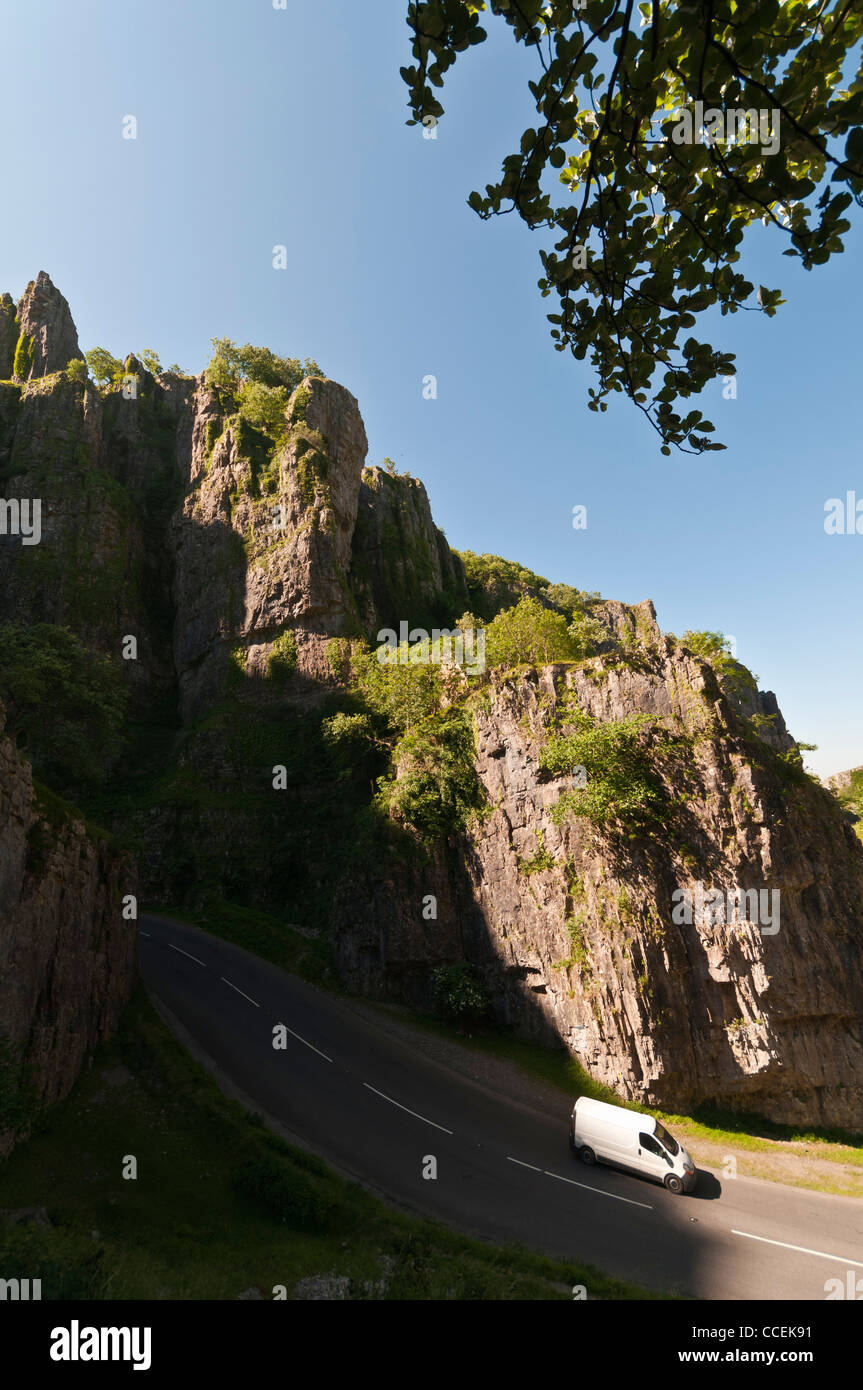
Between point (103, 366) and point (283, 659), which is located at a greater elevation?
point (103, 366)

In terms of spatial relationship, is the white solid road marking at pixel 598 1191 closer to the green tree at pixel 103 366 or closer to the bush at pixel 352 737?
the bush at pixel 352 737

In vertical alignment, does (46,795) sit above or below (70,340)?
below

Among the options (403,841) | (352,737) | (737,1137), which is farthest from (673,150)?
(352,737)

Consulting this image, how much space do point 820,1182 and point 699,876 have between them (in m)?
7.64

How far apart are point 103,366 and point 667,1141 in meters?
71.3

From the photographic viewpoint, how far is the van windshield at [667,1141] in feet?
44.7

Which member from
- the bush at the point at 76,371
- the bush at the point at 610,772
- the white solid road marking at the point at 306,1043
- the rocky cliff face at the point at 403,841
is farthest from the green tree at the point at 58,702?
the bush at the point at 76,371

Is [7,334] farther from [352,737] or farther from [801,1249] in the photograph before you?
[801,1249]

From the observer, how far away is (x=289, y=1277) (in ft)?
28.2

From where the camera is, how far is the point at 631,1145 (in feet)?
45.2

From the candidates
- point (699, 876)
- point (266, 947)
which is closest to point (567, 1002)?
point (699, 876)

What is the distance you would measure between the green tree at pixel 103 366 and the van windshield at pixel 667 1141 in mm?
69484
